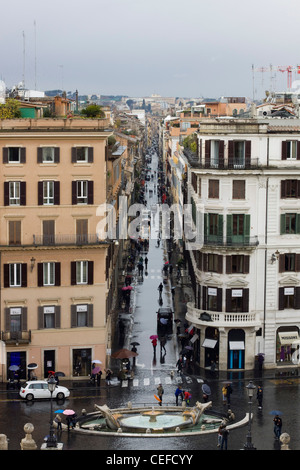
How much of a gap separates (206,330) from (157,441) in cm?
1904

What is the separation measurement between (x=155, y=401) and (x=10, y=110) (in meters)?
23.2

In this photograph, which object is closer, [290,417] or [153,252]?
[290,417]

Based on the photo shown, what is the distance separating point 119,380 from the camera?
65500 mm

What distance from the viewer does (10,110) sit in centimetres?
6719

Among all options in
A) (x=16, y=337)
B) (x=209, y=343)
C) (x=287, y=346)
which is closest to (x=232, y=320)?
(x=209, y=343)

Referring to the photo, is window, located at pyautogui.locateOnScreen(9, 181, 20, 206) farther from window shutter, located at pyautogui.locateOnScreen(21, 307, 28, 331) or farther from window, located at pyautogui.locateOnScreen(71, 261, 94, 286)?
window shutter, located at pyautogui.locateOnScreen(21, 307, 28, 331)

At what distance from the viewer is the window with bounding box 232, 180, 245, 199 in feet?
222

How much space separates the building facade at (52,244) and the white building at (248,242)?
822 cm

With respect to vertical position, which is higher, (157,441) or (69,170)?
(69,170)

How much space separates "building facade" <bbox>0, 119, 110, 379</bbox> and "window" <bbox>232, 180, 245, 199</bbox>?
9.67 m
